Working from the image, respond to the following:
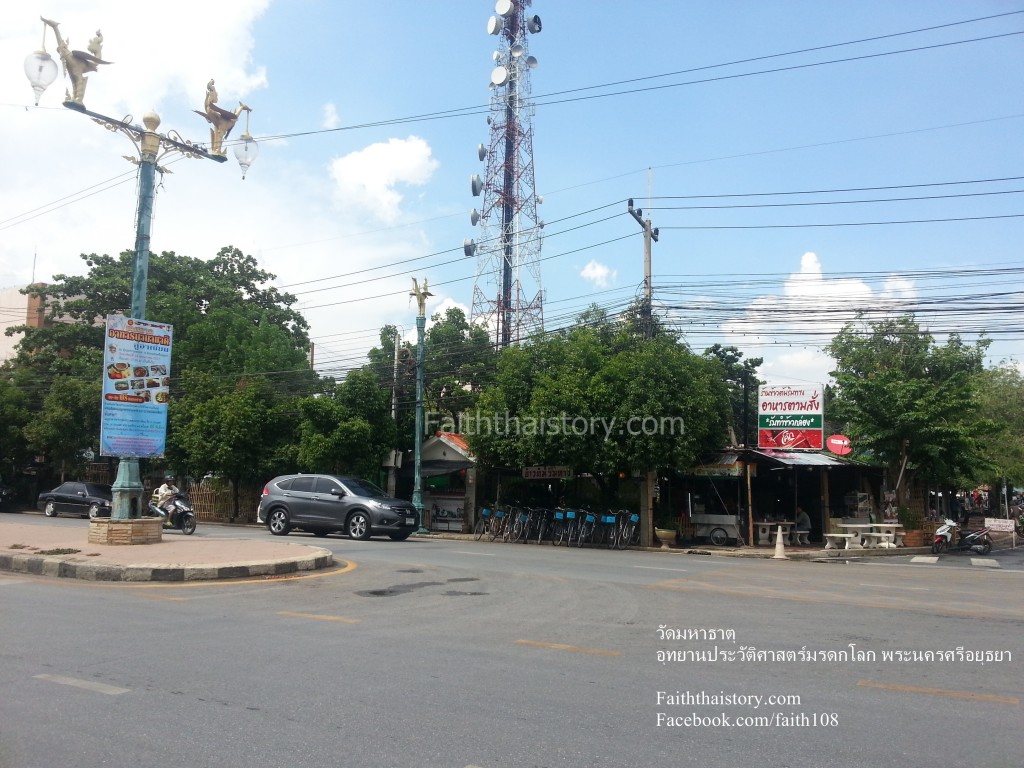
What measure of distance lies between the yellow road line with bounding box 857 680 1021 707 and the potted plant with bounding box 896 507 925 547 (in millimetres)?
18331

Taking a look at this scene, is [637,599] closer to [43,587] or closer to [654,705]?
[654,705]

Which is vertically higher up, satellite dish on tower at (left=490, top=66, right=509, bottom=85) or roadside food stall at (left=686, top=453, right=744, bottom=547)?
satellite dish on tower at (left=490, top=66, right=509, bottom=85)

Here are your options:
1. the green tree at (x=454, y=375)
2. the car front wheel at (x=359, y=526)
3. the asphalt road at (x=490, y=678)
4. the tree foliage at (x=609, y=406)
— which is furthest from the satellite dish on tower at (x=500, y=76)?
the asphalt road at (x=490, y=678)

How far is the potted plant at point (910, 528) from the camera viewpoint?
22500 mm

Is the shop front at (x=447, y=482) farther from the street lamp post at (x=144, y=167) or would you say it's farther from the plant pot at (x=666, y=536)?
the street lamp post at (x=144, y=167)

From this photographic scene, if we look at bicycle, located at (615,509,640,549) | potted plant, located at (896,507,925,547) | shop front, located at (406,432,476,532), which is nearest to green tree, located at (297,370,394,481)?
shop front, located at (406,432,476,532)

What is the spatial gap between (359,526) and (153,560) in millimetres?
8278

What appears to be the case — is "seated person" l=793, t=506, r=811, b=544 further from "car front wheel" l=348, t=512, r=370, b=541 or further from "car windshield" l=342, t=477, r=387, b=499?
"car front wheel" l=348, t=512, r=370, b=541

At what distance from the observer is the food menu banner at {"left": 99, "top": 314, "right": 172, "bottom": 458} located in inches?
569

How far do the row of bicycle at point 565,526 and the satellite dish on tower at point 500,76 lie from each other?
999 inches

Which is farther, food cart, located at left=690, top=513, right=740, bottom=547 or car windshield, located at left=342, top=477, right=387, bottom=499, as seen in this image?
food cart, located at left=690, top=513, right=740, bottom=547

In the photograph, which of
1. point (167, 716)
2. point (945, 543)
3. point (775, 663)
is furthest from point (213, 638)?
point (945, 543)

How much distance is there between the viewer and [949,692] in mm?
5852

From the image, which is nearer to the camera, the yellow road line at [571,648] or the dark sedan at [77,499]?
the yellow road line at [571,648]
